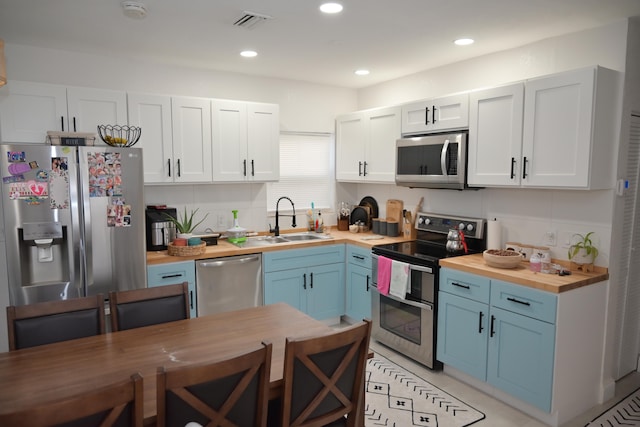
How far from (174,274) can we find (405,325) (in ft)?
6.39

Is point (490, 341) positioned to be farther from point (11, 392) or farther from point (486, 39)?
point (11, 392)

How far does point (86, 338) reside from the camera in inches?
77.7

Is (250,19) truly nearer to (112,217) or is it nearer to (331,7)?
(331,7)

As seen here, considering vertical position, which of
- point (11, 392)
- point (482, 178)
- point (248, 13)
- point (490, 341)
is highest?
point (248, 13)

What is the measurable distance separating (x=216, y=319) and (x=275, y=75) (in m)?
2.83

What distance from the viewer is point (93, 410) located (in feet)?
3.89

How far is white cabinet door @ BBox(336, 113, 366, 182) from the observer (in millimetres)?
4434

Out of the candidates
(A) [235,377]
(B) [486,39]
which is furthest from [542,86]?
(A) [235,377]

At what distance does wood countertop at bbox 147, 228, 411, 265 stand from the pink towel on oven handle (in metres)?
0.28

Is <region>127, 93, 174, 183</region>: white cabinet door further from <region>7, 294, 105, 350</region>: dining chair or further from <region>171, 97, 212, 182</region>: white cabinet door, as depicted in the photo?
<region>7, 294, 105, 350</region>: dining chair

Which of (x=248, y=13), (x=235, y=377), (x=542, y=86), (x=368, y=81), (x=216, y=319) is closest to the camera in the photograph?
(x=235, y=377)

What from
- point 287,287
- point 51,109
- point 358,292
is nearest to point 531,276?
point 358,292

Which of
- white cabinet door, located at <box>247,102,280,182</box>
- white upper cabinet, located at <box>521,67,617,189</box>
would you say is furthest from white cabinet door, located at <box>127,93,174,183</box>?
white upper cabinet, located at <box>521,67,617,189</box>

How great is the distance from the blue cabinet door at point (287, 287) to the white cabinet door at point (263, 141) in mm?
937
